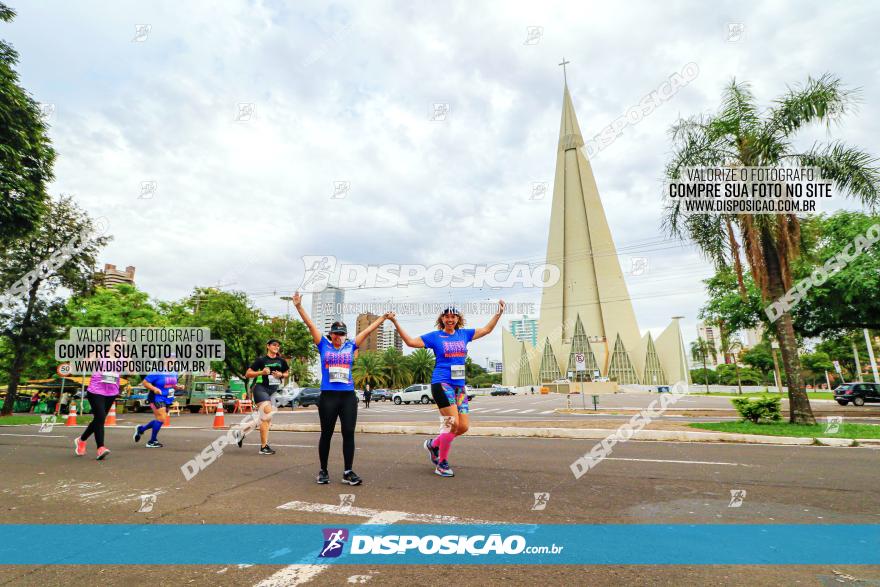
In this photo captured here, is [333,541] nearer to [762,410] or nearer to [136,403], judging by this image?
[762,410]

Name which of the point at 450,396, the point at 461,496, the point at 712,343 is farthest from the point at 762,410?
the point at 712,343

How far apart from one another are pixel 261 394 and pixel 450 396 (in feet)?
12.9

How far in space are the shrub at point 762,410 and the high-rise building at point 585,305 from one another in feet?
226

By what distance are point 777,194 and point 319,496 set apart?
1275cm

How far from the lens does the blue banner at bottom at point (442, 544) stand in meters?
2.88

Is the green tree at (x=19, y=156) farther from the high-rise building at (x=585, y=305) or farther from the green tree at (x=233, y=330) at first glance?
the high-rise building at (x=585, y=305)

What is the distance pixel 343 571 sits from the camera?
2697 mm

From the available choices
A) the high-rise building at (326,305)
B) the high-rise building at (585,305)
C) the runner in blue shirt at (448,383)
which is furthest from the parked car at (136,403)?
the high-rise building at (585,305)

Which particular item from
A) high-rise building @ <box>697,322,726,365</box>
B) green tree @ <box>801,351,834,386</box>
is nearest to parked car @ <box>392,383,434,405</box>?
high-rise building @ <box>697,322,726,365</box>

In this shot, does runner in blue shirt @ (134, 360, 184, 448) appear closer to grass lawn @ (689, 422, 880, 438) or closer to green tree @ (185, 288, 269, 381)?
grass lawn @ (689, 422, 880, 438)

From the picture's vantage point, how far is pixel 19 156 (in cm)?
1161

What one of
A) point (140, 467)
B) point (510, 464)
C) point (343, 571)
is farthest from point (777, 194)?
point (140, 467)

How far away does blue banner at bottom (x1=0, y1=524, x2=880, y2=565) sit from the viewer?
2.88 meters

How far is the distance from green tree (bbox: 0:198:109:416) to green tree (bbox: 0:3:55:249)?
9.86 m
